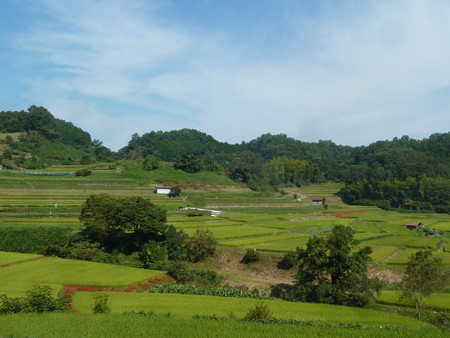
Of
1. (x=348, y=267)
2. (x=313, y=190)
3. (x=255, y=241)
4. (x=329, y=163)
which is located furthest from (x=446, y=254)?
(x=329, y=163)

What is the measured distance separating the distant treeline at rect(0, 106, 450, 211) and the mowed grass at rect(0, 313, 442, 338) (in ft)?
225

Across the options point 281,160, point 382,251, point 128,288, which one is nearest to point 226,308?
point 128,288

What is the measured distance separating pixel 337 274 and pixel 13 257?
84.0 feet

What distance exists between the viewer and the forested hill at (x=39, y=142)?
268 feet

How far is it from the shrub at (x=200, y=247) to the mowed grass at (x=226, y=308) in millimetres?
10981

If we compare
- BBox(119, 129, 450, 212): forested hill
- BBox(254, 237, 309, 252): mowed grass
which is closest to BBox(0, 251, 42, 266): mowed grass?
BBox(254, 237, 309, 252): mowed grass

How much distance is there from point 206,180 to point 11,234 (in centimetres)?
4903

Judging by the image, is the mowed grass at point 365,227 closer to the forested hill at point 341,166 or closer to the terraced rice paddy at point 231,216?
the terraced rice paddy at point 231,216

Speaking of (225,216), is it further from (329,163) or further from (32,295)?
(329,163)

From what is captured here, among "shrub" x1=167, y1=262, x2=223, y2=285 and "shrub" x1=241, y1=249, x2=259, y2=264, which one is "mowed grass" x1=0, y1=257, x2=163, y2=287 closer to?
"shrub" x1=167, y1=262, x2=223, y2=285

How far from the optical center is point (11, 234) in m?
33.6

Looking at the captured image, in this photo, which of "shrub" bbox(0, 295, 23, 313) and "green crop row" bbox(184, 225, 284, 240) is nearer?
"shrub" bbox(0, 295, 23, 313)

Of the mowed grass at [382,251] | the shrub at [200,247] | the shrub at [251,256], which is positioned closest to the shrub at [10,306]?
the shrub at [200,247]

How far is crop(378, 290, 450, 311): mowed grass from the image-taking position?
19500 millimetres
